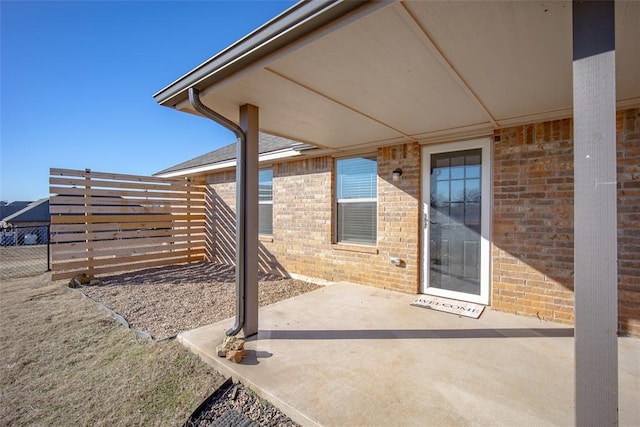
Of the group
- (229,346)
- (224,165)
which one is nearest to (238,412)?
(229,346)

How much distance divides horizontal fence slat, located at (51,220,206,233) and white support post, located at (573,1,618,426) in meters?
8.51

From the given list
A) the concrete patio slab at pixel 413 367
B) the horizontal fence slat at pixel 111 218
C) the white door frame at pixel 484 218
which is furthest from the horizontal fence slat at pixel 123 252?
the white door frame at pixel 484 218

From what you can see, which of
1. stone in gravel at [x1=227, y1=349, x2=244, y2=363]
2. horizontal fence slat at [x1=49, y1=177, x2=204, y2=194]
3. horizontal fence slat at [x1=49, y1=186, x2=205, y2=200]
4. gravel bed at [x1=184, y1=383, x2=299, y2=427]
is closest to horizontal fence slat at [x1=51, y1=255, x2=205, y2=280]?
horizontal fence slat at [x1=49, y1=186, x2=205, y2=200]

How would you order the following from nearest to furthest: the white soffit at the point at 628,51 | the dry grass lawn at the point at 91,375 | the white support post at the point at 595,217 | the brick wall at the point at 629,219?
the white support post at the point at 595,217
the white soffit at the point at 628,51
the dry grass lawn at the point at 91,375
the brick wall at the point at 629,219

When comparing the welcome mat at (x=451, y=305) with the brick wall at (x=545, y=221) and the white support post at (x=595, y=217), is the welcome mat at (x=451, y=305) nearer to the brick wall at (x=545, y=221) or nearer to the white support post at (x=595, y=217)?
the brick wall at (x=545, y=221)

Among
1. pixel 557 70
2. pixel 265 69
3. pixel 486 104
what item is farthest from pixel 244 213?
pixel 557 70

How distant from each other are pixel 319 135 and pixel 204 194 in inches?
227

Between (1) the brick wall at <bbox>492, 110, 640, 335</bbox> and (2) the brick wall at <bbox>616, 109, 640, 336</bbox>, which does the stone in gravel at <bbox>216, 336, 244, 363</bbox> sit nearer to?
(1) the brick wall at <bbox>492, 110, 640, 335</bbox>

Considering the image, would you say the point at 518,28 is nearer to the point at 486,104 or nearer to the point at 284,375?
the point at 486,104

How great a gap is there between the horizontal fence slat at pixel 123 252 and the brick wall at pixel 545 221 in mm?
7811

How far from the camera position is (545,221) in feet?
11.6

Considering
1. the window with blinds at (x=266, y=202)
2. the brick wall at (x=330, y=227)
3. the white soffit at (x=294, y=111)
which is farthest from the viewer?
the window with blinds at (x=266, y=202)

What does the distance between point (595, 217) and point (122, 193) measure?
862 cm

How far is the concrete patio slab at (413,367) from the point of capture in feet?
6.53
